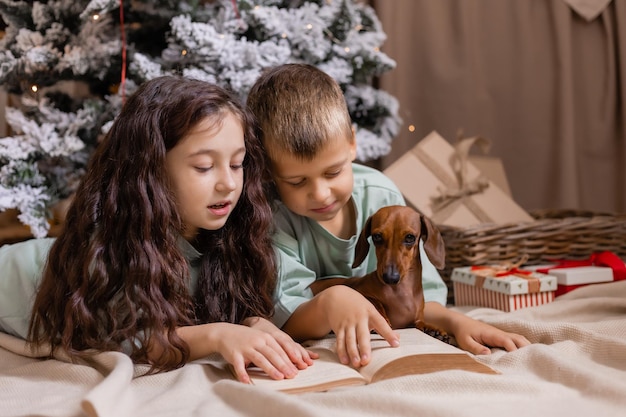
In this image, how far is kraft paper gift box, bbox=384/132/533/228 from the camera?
5.80 ft

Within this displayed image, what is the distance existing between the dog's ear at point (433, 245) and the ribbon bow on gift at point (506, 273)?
0.35m

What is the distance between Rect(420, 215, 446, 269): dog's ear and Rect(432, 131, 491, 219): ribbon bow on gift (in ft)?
1.96

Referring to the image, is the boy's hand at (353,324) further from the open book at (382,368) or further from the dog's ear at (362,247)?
the dog's ear at (362,247)

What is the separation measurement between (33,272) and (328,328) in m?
0.57

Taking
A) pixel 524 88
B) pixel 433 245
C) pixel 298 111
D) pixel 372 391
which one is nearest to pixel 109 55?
pixel 298 111

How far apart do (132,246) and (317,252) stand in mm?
396

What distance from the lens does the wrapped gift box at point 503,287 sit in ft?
4.68

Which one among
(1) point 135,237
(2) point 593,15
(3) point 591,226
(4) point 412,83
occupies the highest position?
(2) point 593,15

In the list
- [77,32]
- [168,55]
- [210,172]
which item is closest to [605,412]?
A: [210,172]

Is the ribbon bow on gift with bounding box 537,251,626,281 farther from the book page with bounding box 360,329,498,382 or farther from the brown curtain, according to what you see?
the brown curtain

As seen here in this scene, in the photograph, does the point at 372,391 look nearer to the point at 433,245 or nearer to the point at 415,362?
the point at 415,362

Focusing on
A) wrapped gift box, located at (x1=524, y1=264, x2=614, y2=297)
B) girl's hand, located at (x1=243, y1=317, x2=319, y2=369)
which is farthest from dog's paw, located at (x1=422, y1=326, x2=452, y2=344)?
wrapped gift box, located at (x1=524, y1=264, x2=614, y2=297)

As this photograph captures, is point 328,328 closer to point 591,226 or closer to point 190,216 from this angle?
point 190,216

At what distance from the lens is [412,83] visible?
8.49 feet
